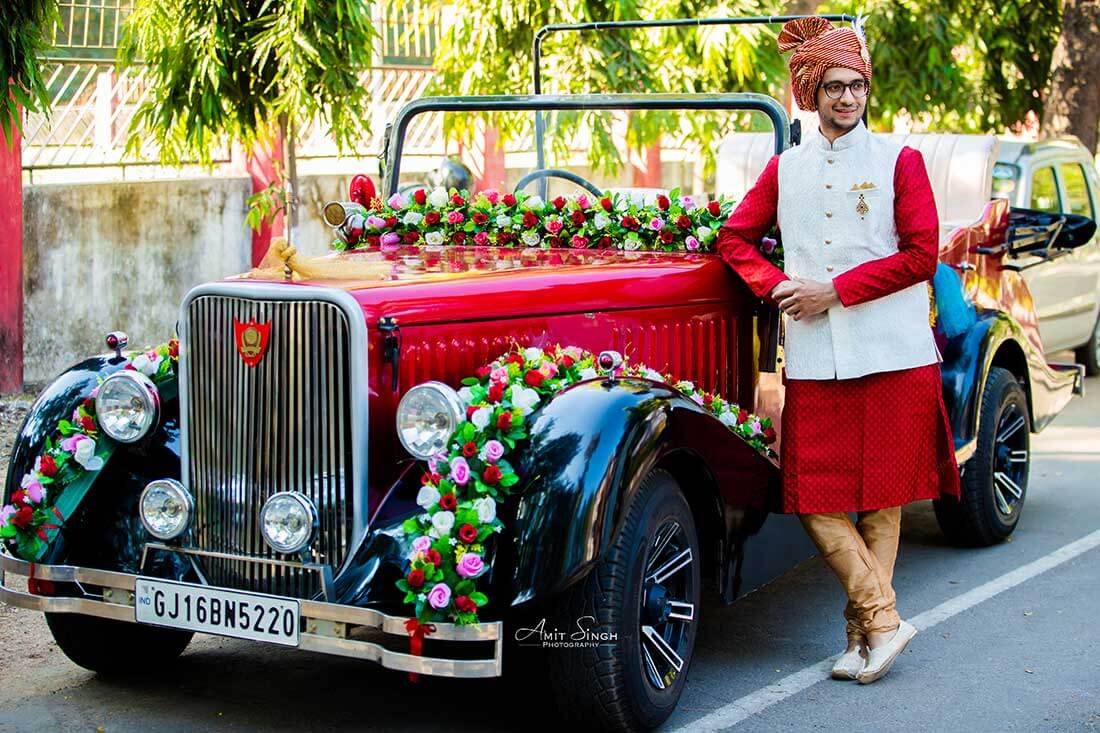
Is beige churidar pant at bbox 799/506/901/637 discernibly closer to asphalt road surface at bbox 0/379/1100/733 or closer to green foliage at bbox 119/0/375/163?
asphalt road surface at bbox 0/379/1100/733

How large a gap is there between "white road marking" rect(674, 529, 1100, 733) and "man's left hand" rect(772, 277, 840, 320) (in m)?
1.16

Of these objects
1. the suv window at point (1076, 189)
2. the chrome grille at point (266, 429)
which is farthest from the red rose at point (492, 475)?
the suv window at point (1076, 189)

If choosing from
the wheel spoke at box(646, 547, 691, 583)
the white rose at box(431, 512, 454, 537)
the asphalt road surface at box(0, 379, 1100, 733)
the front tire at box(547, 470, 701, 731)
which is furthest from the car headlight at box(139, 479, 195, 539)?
the wheel spoke at box(646, 547, 691, 583)

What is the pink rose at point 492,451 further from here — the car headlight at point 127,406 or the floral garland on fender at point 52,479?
the floral garland on fender at point 52,479

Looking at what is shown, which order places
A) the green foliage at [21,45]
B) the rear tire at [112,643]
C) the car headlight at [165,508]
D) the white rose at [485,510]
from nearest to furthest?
1. the white rose at [485,510]
2. the car headlight at [165,508]
3. the rear tire at [112,643]
4. the green foliage at [21,45]

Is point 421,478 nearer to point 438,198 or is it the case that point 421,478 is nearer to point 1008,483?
point 438,198

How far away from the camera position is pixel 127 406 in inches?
172

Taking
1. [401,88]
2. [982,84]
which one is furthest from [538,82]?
[982,84]

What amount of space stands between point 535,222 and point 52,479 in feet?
6.42

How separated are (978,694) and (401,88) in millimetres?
9860

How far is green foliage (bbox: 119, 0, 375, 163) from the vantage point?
28.4 feet

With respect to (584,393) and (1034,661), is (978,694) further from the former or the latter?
(584,393)

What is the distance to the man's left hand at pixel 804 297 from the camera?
4.59 metres

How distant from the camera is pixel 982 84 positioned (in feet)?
48.0
